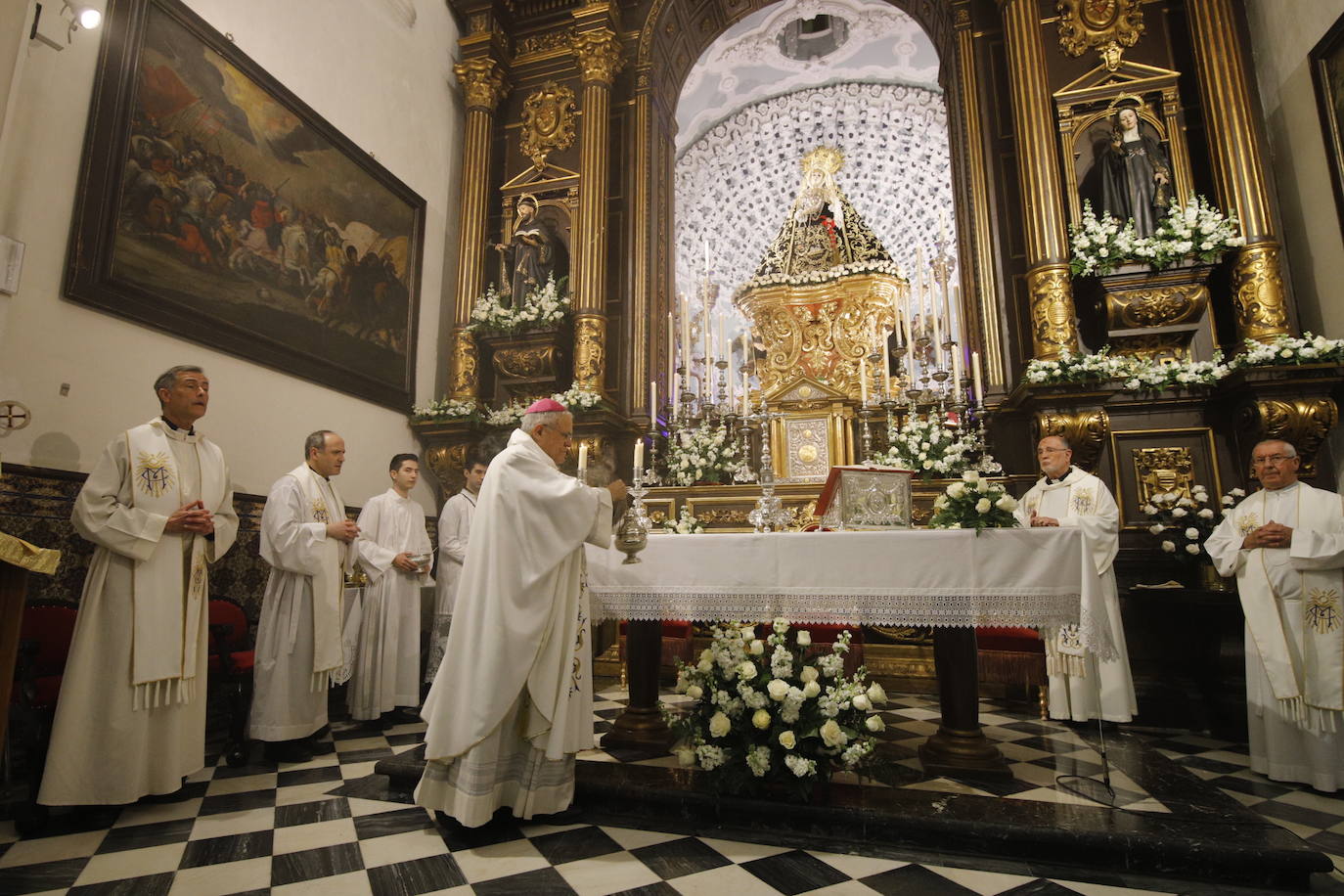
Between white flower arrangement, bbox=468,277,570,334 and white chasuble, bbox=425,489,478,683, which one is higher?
white flower arrangement, bbox=468,277,570,334

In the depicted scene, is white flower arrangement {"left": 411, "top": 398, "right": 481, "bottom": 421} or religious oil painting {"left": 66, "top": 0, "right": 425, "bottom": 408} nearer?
religious oil painting {"left": 66, "top": 0, "right": 425, "bottom": 408}

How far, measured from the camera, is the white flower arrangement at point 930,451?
5.63 metres

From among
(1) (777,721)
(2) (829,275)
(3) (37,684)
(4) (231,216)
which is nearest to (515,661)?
(1) (777,721)

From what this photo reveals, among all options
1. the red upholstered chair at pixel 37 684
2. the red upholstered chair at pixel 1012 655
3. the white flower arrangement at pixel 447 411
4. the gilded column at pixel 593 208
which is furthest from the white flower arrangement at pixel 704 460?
the red upholstered chair at pixel 37 684

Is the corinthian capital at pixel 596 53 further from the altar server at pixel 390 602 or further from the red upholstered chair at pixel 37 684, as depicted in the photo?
the red upholstered chair at pixel 37 684

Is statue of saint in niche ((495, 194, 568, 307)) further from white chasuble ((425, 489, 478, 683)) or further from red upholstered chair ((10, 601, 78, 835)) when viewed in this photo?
red upholstered chair ((10, 601, 78, 835))

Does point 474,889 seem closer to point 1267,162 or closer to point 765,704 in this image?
point 765,704

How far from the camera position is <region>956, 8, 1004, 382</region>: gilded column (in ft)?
21.3

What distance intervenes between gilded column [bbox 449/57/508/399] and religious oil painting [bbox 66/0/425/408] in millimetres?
602

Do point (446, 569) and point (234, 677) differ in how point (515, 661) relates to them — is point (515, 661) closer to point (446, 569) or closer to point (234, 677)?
point (234, 677)

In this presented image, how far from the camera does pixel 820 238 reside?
345 inches

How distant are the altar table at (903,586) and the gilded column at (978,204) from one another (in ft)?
12.1

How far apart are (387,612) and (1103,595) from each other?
4.55 m

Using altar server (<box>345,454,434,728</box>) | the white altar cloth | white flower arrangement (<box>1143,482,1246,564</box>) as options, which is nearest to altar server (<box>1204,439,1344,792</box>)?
white flower arrangement (<box>1143,482,1246,564</box>)
